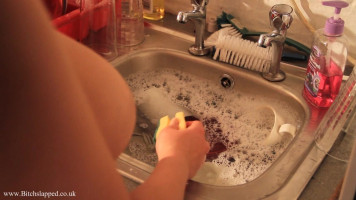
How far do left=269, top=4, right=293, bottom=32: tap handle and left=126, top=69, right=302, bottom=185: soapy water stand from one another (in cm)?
18

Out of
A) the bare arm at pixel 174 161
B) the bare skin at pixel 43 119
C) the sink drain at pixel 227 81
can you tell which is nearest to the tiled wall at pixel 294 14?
the sink drain at pixel 227 81

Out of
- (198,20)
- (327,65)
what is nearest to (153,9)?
(198,20)

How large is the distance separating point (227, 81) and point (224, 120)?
11 cm

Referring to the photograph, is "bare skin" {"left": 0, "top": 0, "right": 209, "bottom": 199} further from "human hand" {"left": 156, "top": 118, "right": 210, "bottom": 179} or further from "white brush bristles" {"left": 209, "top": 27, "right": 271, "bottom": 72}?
"white brush bristles" {"left": 209, "top": 27, "right": 271, "bottom": 72}

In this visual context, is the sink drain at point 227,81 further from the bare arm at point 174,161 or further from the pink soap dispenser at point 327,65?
the bare arm at point 174,161

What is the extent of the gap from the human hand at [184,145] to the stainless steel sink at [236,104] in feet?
0.16

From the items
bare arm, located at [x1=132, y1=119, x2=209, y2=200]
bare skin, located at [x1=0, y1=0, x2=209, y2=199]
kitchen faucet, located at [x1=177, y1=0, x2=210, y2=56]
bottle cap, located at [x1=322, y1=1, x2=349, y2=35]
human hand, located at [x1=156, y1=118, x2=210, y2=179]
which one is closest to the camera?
bare skin, located at [x1=0, y1=0, x2=209, y2=199]

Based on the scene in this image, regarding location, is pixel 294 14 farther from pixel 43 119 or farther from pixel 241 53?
pixel 43 119

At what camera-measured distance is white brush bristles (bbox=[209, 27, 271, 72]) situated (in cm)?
104

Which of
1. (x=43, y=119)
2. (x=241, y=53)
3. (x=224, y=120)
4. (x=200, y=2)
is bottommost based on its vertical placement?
(x=224, y=120)

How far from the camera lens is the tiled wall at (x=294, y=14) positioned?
40.1 inches

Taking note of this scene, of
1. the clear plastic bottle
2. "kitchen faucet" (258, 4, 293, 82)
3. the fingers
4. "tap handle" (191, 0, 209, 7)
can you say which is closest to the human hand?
the fingers

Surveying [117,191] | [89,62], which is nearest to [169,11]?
[89,62]

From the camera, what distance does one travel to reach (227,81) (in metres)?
1.08
